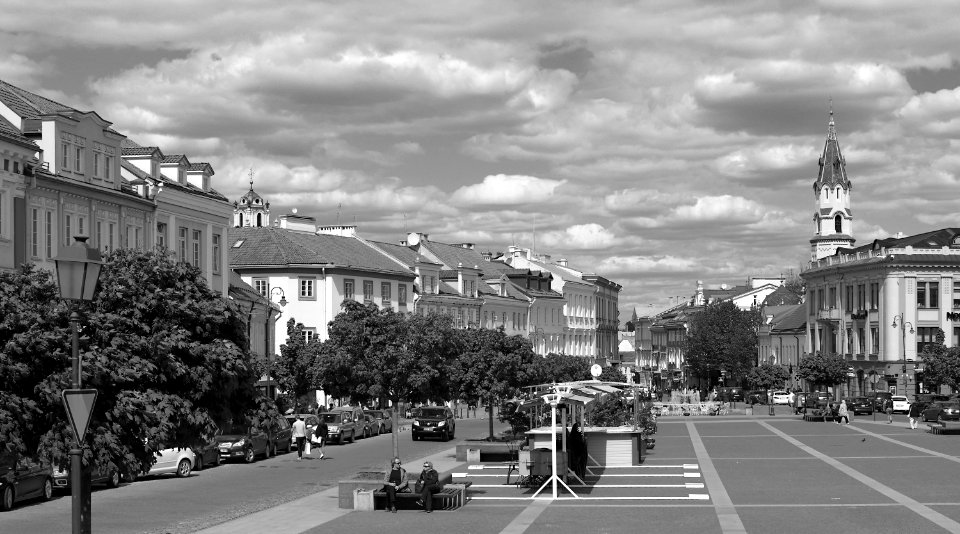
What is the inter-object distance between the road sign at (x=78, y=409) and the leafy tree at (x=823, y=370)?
318ft

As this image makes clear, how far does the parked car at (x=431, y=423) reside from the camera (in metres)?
57.2

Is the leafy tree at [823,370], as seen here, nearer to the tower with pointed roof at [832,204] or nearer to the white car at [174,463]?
the tower with pointed roof at [832,204]

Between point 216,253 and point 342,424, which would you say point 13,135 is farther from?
point 342,424

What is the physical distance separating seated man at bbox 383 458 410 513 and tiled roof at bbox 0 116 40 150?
1950 centimetres

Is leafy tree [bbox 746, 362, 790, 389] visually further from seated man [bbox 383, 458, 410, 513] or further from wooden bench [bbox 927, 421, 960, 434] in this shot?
seated man [bbox 383, 458, 410, 513]

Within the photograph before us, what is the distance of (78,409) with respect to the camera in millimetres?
15438

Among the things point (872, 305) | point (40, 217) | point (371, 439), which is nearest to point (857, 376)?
point (872, 305)

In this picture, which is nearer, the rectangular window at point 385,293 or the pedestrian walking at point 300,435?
the pedestrian walking at point 300,435

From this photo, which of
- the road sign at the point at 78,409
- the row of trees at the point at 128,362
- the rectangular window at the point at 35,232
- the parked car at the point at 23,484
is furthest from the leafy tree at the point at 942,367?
the road sign at the point at 78,409

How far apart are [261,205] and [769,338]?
198ft

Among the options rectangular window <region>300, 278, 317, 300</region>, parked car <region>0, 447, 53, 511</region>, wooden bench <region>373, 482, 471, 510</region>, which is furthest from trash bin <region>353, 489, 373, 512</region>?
rectangular window <region>300, 278, 317, 300</region>

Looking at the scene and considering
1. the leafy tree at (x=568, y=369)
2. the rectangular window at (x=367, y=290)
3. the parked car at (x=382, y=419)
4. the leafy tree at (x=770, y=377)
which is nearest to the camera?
the parked car at (x=382, y=419)

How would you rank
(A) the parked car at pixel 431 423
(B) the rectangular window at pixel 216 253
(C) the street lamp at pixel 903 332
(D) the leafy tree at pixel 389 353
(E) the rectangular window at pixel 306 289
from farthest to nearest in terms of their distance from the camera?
(C) the street lamp at pixel 903 332 < (E) the rectangular window at pixel 306 289 < (B) the rectangular window at pixel 216 253 < (A) the parked car at pixel 431 423 < (D) the leafy tree at pixel 389 353

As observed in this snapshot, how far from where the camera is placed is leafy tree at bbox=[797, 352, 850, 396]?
107 meters
